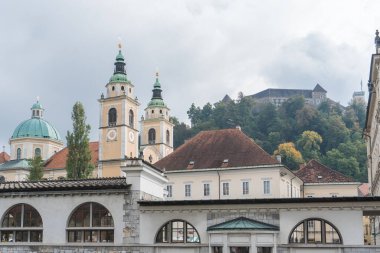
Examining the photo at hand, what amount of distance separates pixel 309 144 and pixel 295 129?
1809cm

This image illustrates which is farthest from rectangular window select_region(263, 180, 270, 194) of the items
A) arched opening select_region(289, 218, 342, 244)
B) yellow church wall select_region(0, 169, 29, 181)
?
yellow church wall select_region(0, 169, 29, 181)

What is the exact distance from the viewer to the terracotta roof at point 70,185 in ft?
86.6

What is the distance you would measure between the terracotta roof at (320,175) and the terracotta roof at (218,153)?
12.2 m

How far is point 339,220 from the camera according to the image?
23.5 m

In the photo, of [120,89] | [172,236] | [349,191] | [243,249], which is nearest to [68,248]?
[172,236]

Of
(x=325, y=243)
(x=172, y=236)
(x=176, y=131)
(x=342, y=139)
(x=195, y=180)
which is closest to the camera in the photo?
(x=325, y=243)

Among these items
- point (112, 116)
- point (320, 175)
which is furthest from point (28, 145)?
point (320, 175)

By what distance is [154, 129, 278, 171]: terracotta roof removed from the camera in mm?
55438

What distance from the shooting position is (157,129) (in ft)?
317

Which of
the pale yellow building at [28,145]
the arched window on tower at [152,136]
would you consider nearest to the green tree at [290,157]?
the arched window on tower at [152,136]

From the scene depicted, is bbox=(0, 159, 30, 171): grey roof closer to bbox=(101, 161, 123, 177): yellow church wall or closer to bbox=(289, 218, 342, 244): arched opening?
bbox=(101, 161, 123, 177): yellow church wall

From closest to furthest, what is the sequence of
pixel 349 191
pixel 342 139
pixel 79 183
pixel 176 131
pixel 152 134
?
pixel 79 183 < pixel 349 191 < pixel 152 134 < pixel 342 139 < pixel 176 131

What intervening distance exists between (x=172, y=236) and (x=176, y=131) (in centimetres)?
11426

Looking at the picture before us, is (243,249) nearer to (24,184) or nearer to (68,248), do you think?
(68,248)
